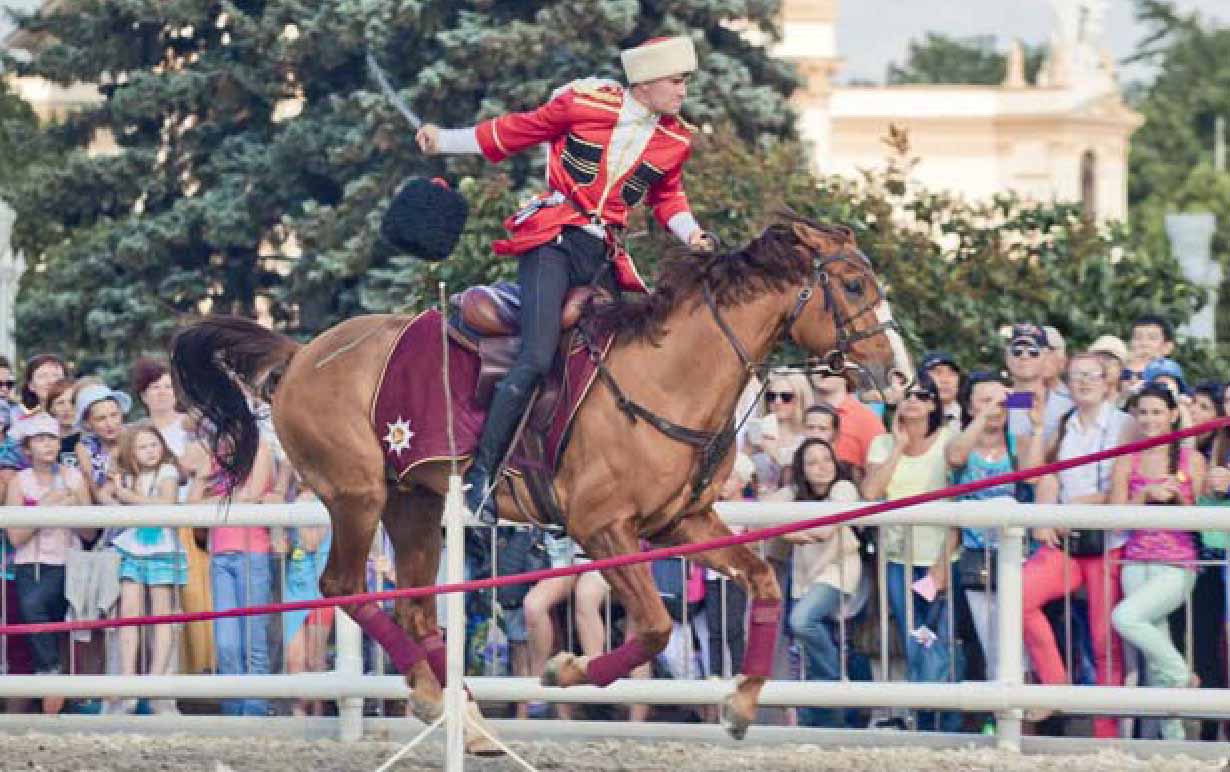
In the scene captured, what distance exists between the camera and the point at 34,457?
1438 cm

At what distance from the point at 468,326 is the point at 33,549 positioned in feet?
9.89

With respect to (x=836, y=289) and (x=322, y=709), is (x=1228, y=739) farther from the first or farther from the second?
(x=322, y=709)

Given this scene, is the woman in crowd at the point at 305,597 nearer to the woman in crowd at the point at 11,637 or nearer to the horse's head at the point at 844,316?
the woman in crowd at the point at 11,637

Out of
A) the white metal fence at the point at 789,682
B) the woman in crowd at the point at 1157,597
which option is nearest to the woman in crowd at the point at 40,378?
the white metal fence at the point at 789,682

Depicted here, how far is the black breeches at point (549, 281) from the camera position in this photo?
11.3 metres

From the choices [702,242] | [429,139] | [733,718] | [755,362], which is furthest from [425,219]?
[733,718]

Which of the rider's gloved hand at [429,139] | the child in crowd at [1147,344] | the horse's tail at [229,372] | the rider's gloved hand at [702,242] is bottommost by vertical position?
the child in crowd at [1147,344]

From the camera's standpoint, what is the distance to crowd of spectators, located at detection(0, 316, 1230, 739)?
1258 centimetres

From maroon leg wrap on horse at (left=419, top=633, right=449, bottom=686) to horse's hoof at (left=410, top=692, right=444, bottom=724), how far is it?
0.15 m

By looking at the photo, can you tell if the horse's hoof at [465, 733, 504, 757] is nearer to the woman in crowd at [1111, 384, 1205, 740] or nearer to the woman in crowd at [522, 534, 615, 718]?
the woman in crowd at [522, 534, 615, 718]

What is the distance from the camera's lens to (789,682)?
41.5 ft

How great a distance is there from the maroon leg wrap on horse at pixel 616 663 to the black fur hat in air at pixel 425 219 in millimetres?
1664

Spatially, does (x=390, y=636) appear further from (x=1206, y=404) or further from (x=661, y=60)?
(x=1206, y=404)

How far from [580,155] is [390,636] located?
81.9 inches
